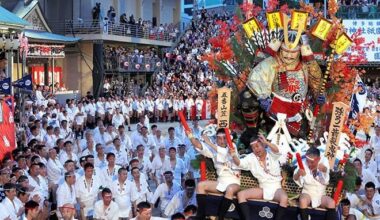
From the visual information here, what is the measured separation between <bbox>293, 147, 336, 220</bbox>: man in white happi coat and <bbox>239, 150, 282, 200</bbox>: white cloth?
0.23 m

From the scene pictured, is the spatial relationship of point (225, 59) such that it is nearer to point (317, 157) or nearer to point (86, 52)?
point (317, 157)

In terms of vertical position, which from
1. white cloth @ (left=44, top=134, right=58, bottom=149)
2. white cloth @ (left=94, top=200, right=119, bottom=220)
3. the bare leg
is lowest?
white cloth @ (left=94, top=200, right=119, bottom=220)

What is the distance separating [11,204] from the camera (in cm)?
795

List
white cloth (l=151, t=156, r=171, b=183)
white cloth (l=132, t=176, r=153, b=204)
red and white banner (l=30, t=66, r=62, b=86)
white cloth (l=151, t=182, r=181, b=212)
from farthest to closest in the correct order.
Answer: red and white banner (l=30, t=66, r=62, b=86) → white cloth (l=151, t=156, r=171, b=183) → white cloth (l=151, t=182, r=181, b=212) → white cloth (l=132, t=176, r=153, b=204)

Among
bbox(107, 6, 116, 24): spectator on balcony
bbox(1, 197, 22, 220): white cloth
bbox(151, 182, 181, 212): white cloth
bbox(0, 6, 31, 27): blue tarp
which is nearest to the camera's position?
bbox(1, 197, 22, 220): white cloth

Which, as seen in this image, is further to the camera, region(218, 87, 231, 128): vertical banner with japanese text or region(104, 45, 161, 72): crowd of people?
region(104, 45, 161, 72): crowd of people

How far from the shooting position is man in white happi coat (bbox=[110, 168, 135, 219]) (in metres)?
9.34

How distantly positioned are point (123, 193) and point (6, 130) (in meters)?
3.72

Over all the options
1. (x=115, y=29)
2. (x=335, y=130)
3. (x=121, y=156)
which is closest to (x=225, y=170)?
(x=335, y=130)

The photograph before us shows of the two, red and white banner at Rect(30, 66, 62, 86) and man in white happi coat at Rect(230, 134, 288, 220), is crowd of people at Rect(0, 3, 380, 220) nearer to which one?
man in white happi coat at Rect(230, 134, 288, 220)

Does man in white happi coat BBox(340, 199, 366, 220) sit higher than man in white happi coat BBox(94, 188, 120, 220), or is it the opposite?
man in white happi coat BBox(340, 199, 366, 220)

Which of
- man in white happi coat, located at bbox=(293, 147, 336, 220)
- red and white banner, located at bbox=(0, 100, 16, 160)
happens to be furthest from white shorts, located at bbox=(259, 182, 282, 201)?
red and white banner, located at bbox=(0, 100, 16, 160)

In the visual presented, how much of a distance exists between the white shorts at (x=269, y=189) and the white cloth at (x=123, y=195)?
9.30ft

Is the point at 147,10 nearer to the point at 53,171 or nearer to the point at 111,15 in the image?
the point at 111,15
